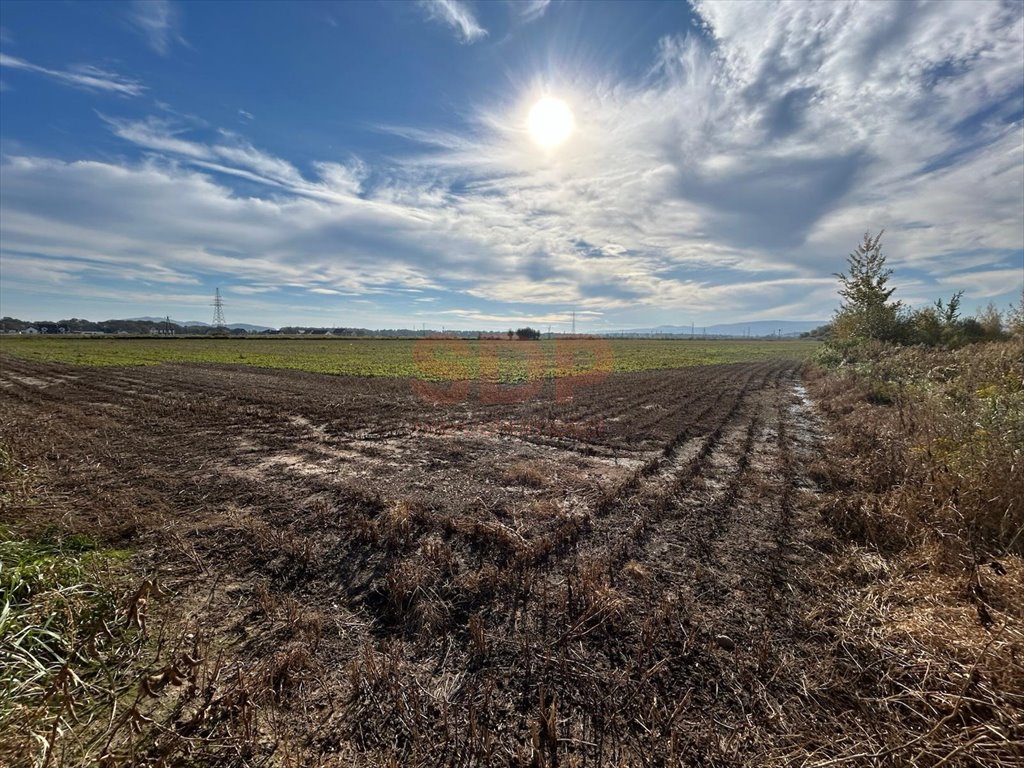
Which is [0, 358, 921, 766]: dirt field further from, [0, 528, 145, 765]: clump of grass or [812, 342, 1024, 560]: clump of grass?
[812, 342, 1024, 560]: clump of grass

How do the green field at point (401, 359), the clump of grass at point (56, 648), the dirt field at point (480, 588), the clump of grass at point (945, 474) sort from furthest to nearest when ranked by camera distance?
the green field at point (401, 359)
the clump of grass at point (945, 474)
the dirt field at point (480, 588)
the clump of grass at point (56, 648)

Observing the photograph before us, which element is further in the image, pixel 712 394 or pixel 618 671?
pixel 712 394

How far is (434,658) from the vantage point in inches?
128

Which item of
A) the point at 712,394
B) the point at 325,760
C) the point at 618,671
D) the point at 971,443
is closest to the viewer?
the point at 325,760

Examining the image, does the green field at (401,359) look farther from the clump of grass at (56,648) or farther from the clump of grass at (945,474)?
the clump of grass at (56,648)

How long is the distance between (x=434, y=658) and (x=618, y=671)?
4.55 ft

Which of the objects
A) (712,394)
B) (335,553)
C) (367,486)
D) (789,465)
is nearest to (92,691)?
(335,553)

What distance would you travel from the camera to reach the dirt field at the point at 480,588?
8.66ft

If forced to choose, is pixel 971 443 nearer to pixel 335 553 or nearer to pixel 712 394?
pixel 335 553

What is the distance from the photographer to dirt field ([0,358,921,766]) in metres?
2.64

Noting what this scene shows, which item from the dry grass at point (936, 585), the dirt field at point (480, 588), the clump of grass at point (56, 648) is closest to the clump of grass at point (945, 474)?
the dry grass at point (936, 585)

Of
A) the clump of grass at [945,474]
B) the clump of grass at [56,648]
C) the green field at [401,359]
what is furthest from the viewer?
the green field at [401,359]

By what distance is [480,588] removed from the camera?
4.12 m

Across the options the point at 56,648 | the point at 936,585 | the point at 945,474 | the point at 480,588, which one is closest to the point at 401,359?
the point at 480,588
